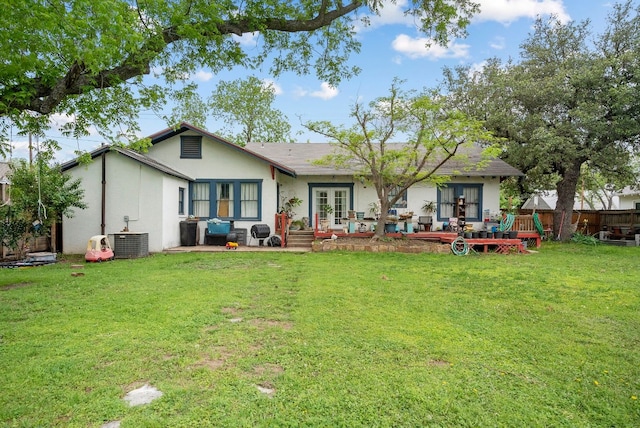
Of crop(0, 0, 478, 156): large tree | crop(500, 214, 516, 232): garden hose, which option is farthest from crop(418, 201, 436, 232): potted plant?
crop(0, 0, 478, 156): large tree

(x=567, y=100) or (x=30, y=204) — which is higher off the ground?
(x=567, y=100)

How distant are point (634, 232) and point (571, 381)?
1866 cm

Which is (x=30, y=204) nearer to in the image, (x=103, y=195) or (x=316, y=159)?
(x=103, y=195)

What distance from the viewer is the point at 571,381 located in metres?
3.03

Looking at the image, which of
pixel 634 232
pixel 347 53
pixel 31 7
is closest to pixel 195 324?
pixel 31 7

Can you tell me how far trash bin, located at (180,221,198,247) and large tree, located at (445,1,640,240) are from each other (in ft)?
43.7

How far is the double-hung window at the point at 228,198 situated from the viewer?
13.9 metres

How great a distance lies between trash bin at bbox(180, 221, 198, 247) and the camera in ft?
42.8

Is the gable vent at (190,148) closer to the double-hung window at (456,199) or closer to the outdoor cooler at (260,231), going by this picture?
the outdoor cooler at (260,231)

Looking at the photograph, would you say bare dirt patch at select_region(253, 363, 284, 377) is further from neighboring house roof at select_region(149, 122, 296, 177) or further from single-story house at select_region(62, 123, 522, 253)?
neighboring house roof at select_region(149, 122, 296, 177)

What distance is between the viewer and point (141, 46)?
4914 millimetres

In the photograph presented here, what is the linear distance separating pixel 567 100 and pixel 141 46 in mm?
15670

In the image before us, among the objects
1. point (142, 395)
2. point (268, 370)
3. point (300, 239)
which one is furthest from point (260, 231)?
point (142, 395)

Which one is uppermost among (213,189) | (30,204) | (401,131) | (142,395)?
(401,131)
